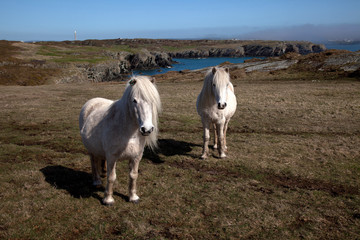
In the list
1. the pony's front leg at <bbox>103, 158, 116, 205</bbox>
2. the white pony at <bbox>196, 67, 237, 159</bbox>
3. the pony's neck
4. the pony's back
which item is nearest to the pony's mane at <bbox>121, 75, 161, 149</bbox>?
the pony's neck

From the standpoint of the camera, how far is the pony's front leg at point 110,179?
591 cm

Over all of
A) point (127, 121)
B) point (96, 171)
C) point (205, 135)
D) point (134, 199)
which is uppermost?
point (127, 121)

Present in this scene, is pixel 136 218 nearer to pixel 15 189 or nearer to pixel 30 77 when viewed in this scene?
pixel 15 189

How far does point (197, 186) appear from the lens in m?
7.39

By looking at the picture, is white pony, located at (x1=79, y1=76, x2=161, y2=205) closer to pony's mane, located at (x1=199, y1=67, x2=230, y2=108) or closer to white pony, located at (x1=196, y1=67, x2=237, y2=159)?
white pony, located at (x1=196, y1=67, x2=237, y2=159)

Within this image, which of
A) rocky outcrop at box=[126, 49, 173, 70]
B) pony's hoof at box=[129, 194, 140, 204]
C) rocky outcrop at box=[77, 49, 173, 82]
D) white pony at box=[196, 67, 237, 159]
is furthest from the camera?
rocky outcrop at box=[126, 49, 173, 70]

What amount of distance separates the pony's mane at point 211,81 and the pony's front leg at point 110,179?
13.7ft

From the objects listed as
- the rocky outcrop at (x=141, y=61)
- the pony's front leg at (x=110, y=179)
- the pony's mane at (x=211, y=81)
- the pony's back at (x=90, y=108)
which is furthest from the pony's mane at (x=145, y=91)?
the rocky outcrop at (x=141, y=61)

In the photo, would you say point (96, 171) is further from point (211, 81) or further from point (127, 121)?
point (211, 81)

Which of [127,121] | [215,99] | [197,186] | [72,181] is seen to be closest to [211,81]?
[215,99]

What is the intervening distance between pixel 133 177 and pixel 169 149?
4.52m

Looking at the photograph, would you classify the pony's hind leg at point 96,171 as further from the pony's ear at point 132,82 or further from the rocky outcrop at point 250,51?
the rocky outcrop at point 250,51

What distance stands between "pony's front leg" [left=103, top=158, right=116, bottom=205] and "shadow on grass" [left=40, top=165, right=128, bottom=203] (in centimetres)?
39

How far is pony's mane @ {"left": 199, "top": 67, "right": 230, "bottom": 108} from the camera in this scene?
8.09 m
